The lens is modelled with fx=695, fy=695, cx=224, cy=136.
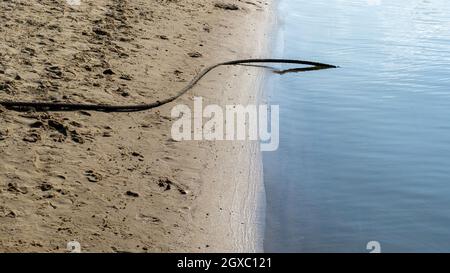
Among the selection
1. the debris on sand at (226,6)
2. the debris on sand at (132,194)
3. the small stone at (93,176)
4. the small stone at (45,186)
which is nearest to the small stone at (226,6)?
the debris on sand at (226,6)

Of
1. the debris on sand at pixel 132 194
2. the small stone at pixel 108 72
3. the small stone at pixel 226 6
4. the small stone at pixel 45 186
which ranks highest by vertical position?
the small stone at pixel 226 6

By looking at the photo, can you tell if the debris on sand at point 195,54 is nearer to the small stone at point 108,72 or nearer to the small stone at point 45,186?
the small stone at point 108,72

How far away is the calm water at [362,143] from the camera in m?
7.24

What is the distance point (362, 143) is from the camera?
29.9 ft

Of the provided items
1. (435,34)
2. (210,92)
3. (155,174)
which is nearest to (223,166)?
(155,174)

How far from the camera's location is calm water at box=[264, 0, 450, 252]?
285 inches

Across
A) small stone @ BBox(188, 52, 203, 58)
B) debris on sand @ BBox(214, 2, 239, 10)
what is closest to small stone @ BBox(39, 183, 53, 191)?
small stone @ BBox(188, 52, 203, 58)

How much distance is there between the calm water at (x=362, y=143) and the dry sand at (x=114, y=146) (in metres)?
0.55

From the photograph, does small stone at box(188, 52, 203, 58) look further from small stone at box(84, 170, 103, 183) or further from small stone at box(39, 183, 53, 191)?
small stone at box(39, 183, 53, 191)

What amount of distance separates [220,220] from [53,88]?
3.26 meters

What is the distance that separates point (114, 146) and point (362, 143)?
330 centimetres

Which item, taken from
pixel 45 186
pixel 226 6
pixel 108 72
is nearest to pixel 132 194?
pixel 45 186

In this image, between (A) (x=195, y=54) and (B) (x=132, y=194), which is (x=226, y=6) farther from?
(B) (x=132, y=194)
